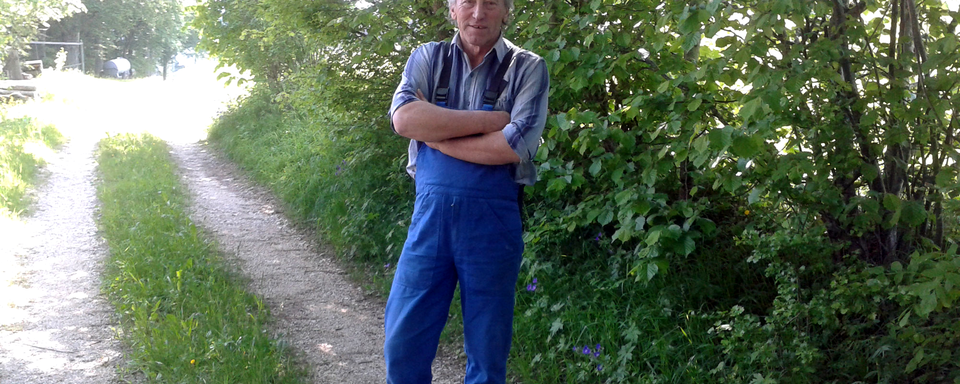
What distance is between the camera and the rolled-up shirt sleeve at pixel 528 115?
9.12 ft

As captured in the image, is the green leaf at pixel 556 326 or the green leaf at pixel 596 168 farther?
the green leaf at pixel 556 326

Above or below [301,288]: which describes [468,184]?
above

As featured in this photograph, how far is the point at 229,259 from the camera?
251 inches

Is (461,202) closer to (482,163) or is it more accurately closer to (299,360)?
(482,163)

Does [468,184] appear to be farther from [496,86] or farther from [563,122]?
[563,122]

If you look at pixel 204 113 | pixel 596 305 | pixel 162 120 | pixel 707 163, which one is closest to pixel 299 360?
pixel 596 305

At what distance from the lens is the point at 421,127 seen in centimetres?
281

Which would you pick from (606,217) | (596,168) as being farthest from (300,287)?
(596,168)

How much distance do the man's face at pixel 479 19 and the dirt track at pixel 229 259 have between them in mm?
2330

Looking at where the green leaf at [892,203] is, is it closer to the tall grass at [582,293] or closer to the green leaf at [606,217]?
the tall grass at [582,293]

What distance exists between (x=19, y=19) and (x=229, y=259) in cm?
2285

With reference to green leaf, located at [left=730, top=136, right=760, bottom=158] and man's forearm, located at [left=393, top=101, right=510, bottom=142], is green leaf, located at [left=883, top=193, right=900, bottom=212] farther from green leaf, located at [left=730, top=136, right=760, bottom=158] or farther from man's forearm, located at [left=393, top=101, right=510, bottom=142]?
man's forearm, located at [left=393, top=101, right=510, bottom=142]

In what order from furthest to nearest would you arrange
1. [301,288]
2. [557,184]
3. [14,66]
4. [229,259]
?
[14,66] → [229,259] → [301,288] → [557,184]

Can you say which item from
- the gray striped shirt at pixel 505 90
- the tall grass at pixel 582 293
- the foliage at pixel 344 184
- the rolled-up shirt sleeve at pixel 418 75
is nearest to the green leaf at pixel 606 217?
the tall grass at pixel 582 293
